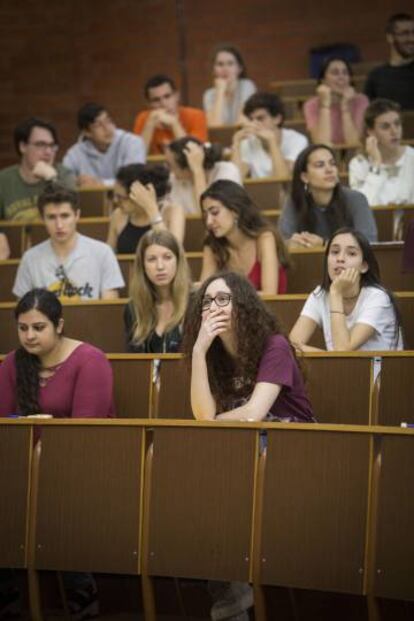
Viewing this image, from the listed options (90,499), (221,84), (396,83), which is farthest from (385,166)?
(90,499)

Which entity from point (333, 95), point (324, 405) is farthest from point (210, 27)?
point (324, 405)

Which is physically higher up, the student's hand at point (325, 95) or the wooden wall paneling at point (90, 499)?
the student's hand at point (325, 95)

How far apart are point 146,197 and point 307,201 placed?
0.41 metres

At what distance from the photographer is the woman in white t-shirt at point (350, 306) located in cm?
261

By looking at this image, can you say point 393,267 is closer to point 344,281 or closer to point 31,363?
point 344,281

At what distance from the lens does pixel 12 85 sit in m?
5.30

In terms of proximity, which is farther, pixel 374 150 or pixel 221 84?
pixel 221 84

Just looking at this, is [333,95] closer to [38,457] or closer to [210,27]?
[210,27]

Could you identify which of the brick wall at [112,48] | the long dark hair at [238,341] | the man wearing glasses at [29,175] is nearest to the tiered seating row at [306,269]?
the man wearing glasses at [29,175]

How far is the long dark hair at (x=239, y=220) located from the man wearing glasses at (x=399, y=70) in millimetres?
1437

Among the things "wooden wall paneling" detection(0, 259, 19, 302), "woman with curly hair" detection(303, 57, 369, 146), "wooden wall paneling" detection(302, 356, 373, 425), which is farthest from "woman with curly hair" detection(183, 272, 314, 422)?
"woman with curly hair" detection(303, 57, 369, 146)

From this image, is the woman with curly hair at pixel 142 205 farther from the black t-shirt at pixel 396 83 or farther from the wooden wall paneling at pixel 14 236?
the black t-shirt at pixel 396 83

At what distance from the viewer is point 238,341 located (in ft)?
7.52

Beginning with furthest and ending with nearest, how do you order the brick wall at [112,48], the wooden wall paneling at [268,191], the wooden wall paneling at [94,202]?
1. the brick wall at [112,48]
2. the wooden wall paneling at [94,202]
3. the wooden wall paneling at [268,191]
